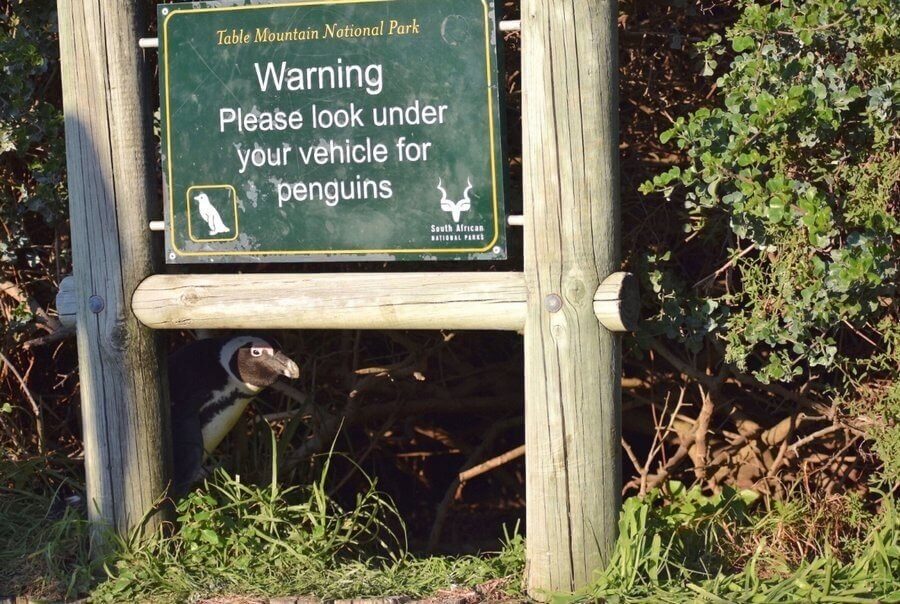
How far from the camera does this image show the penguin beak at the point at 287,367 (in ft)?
13.8

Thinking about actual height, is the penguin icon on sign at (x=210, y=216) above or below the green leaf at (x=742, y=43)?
below

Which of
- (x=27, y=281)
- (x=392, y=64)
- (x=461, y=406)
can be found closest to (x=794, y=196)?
(x=392, y=64)

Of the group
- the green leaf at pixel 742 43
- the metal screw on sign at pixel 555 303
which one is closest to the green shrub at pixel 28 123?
the metal screw on sign at pixel 555 303

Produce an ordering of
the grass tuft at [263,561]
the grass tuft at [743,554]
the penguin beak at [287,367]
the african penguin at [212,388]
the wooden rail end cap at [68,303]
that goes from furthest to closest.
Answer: the african penguin at [212,388], the penguin beak at [287,367], the wooden rail end cap at [68,303], the grass tuft at [263,561], the grass tuft at [743,554]

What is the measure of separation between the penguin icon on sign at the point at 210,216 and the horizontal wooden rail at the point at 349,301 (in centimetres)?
16

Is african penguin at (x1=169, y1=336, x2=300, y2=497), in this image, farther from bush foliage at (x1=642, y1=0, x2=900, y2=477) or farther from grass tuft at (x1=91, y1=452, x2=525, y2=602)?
bush foliage at (x1=642, y1=0, x2=900, y2=477)

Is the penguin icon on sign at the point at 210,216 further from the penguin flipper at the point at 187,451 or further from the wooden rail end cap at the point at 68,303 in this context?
the penguin flipper at the point at 187,451

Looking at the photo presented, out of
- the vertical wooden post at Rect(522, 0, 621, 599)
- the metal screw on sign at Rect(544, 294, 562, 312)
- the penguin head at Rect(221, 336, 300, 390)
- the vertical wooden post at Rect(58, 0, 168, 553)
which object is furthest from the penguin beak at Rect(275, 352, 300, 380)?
the metal screw on sign at Rect(544, 294, 562, 312)

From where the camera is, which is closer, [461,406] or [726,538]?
[726,538]

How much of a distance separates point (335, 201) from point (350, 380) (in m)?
1.72

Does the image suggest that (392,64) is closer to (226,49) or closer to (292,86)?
(292,86)

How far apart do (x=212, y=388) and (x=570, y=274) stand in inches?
62.1

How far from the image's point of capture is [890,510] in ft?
12.5

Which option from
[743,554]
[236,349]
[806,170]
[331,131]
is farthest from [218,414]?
[806,170]
